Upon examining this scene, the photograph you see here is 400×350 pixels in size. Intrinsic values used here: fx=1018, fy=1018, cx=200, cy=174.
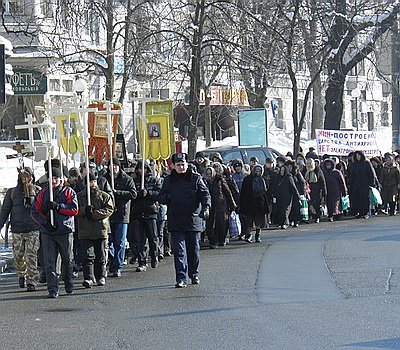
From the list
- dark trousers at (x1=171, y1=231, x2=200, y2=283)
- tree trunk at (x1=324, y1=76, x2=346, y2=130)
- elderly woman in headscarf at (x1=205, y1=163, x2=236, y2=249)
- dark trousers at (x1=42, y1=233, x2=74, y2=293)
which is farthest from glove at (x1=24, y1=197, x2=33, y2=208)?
tree trunk at (x1=324, y1=76, x2=346, y2=130)

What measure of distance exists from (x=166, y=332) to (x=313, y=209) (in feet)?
50.6

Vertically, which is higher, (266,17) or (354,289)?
(266,17)

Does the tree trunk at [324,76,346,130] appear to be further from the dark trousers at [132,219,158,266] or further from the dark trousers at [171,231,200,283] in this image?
the dark trousers at [171,231,200,283]

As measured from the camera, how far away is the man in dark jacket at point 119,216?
48.4 ft

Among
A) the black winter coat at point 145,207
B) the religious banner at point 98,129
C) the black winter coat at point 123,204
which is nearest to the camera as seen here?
the black winter coat at point 123,204

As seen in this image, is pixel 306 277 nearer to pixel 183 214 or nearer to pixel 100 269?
pixel 183 214

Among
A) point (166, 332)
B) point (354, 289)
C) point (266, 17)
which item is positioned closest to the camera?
point (166, 332)

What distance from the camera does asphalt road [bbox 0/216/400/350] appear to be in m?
9.43

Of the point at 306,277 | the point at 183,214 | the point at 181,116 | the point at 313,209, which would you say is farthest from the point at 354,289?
the point at 181,116

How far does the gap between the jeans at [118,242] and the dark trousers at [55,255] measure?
5.78 ft

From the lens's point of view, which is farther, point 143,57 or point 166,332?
point 143,57

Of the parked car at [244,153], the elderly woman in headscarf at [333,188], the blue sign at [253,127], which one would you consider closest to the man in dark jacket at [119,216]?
the elderly woman in headscarf at [333,188]

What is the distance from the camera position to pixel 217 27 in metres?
25.1

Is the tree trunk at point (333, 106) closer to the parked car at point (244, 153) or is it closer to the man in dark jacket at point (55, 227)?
the parked car at point (244, 153)
